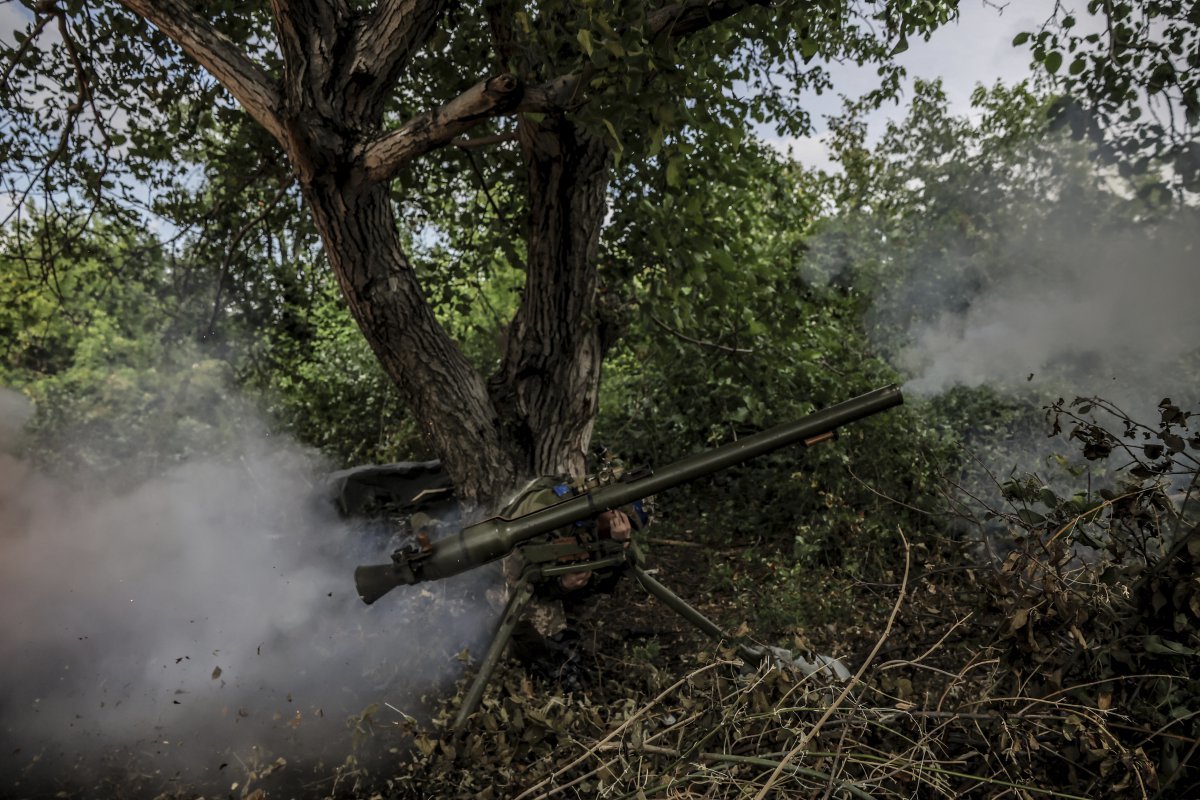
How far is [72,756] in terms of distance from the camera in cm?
434

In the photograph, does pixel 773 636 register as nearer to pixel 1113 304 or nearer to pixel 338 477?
pixel 1113 304

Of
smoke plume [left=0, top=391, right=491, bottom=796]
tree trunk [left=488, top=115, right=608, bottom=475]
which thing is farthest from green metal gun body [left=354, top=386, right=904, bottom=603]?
tree trunk [left=488, top=115, right=608, bottom=475]

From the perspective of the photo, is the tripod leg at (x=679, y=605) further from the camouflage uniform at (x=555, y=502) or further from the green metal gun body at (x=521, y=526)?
the green metal gun body at (x=521, y=526)

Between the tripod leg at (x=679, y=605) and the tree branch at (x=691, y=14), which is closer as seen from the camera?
the tree branch at (x=691, y=14)

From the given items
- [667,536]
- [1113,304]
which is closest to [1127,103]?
[1113,304]

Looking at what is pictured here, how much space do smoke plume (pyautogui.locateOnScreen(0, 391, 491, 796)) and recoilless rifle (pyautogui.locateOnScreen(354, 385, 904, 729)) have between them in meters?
0.57

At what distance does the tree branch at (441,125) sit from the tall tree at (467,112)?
0.01m

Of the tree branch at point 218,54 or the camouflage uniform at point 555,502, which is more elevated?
the tree branch at point 218,54

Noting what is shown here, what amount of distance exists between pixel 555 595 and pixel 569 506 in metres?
0.69

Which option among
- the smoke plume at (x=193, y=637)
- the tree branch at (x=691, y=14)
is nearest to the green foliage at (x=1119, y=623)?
the tree branch at (x=691, y=14)

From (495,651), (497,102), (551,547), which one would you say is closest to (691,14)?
(497,102)

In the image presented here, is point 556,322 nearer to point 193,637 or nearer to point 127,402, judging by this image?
point 193,637

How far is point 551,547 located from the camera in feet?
12.6

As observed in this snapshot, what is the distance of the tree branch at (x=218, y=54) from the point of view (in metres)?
4.21
